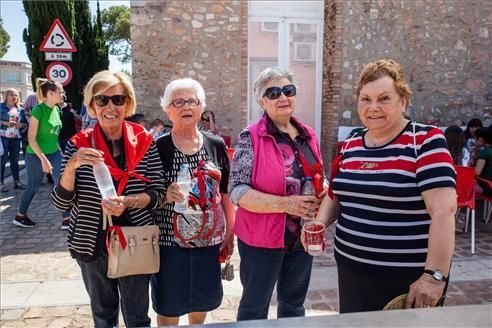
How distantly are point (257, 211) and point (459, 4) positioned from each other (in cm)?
882

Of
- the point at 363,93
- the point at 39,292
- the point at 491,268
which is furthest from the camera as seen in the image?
the point at 491,268

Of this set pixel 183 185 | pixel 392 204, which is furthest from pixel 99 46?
pixel 392 204

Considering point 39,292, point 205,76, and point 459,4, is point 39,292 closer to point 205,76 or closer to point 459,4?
point 205,76

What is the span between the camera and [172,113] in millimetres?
2449

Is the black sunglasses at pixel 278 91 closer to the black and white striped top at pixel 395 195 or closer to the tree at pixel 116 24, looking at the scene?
the black and white striped top at pixel 395 195

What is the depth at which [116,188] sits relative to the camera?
2.17 m

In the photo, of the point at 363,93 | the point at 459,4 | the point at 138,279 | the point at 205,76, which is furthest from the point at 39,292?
the point at 459,4

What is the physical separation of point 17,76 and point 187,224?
6394 centimetres

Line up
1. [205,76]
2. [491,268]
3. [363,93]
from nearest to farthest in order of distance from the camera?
1. [363,93]
2. [491,268]
3. [205,76]

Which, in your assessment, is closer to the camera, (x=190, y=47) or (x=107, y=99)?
(x=107, y=99)

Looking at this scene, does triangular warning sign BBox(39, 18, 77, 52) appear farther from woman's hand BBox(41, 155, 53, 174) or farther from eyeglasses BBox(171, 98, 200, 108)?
eyeglasses BBox(171, 98, 200, 108)

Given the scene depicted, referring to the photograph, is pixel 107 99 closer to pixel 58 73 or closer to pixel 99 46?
pixel 58 73

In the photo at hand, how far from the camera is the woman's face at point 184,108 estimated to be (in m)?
2.42

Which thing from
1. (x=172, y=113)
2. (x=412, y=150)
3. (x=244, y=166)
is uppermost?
(x=172, y=113)
